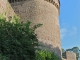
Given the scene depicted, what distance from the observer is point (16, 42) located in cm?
1049

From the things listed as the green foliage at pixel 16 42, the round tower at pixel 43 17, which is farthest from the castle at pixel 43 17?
the green foliage at pixel 16 42

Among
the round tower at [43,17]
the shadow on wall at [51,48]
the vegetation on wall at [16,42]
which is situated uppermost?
the round tower at [43,17]

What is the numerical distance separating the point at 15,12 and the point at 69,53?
8820mm

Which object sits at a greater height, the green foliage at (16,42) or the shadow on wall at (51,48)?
the shadow on wall at (51,48)

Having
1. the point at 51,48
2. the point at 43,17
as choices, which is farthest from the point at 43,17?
the point at 51,48

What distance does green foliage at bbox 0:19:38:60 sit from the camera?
10.4 meters

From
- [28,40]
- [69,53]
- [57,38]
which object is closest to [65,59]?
[69,53]

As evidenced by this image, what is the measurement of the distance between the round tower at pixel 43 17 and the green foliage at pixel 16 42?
9.10 m

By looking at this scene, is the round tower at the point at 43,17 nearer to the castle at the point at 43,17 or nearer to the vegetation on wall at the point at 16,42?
the castle at the point at 43,17

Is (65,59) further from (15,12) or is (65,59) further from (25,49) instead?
(25,49)

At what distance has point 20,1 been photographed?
2183 cm

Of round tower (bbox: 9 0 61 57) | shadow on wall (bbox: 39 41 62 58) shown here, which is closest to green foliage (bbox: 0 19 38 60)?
shadow on wall (bbox: 39 41 62 58)

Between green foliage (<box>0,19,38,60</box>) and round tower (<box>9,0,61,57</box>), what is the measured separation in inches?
358

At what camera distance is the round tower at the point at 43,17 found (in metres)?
20.8
